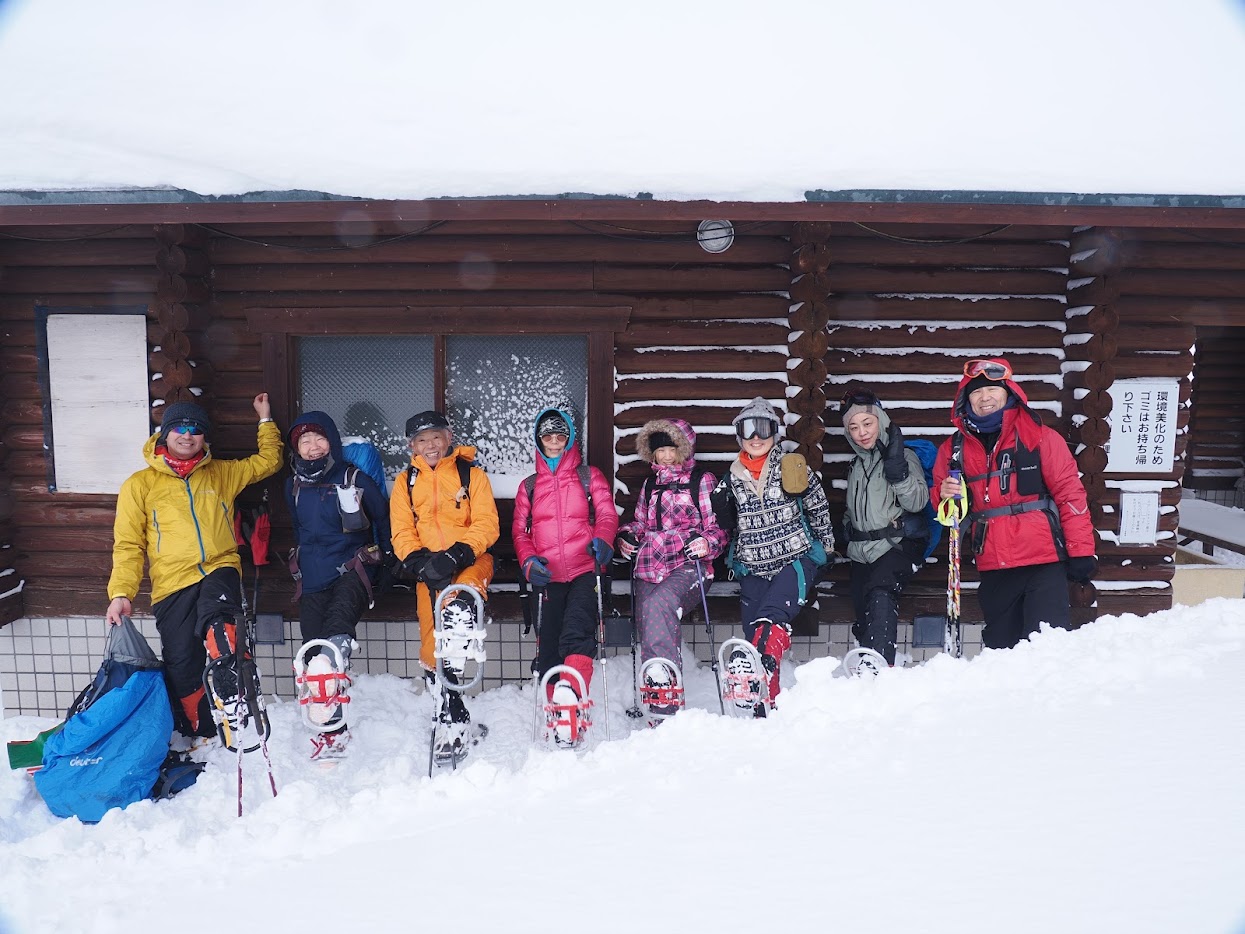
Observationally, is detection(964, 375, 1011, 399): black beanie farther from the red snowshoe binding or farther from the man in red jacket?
the red snowshoe binding

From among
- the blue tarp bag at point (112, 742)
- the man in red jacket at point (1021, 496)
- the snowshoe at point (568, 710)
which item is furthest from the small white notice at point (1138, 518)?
the blue tarp bag at point (112, 742)

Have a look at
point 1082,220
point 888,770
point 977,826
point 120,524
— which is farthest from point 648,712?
point 1082,220

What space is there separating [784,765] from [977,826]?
0.76m

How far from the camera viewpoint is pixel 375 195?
152 inches

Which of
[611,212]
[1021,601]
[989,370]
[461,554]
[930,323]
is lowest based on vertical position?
[1021,601]

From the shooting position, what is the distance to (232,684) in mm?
4023

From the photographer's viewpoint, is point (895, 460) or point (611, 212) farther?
point (895, 460)

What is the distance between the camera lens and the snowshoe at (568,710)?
12.7 feet

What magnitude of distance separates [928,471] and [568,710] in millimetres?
2961

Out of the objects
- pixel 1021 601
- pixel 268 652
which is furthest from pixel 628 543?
pixel 268 652

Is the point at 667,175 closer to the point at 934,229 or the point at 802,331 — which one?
the point at 802,331

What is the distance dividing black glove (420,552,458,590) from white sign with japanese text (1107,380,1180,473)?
16.0 feet

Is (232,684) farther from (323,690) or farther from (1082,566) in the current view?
(1082,566)

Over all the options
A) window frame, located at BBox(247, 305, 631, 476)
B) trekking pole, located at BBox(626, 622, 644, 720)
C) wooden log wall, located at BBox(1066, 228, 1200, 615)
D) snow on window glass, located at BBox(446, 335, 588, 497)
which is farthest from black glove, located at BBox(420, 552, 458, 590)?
wooden log wall, located at BBox(1066, 228, 1200, 615)
